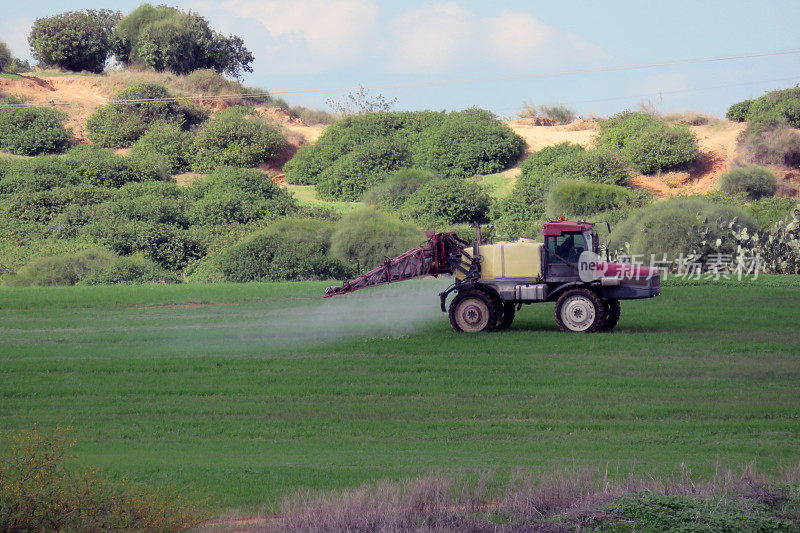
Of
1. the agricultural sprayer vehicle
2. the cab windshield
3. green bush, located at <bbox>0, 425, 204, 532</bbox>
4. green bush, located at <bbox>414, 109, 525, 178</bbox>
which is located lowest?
green bush, located at <bbox>0, 425, 204, 532</bbox>

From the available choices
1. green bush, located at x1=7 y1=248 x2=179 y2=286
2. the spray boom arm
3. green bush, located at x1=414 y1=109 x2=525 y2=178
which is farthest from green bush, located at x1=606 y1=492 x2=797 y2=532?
green bush, located at x1=414 y1=109 x2=525 y2=178

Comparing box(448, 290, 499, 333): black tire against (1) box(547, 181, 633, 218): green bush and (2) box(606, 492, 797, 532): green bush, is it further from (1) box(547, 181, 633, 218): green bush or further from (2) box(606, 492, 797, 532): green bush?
(1) box(547, 181, 633, 218): green bush

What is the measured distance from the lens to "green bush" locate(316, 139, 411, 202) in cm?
5278

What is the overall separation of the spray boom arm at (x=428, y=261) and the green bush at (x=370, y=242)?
52.6ft

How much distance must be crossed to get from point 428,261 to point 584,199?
25.7m

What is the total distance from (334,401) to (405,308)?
11.3 m

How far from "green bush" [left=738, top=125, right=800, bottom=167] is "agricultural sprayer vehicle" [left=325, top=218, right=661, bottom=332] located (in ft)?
124

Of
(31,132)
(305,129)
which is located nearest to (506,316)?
(31,132)

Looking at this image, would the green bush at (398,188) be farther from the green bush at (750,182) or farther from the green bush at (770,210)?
the green bush at (770,210)

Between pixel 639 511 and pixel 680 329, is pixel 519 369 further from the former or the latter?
pixel 639 511

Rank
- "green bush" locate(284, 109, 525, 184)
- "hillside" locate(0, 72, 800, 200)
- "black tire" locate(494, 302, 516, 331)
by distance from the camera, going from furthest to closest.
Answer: "green bush" locate(284, 109, 525, 184), "hillside" locate(0, 72, 800, 200), "black tire" locate(494, 302, 516, 331)

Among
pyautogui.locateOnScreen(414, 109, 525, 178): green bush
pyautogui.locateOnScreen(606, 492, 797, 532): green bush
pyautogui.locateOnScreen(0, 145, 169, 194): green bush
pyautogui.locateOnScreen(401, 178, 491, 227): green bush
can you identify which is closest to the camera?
pyautogui.locateOnScreen(606, 492, 797, 532): green bush

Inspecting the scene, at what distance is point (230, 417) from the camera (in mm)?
12133

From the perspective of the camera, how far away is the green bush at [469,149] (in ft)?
185
